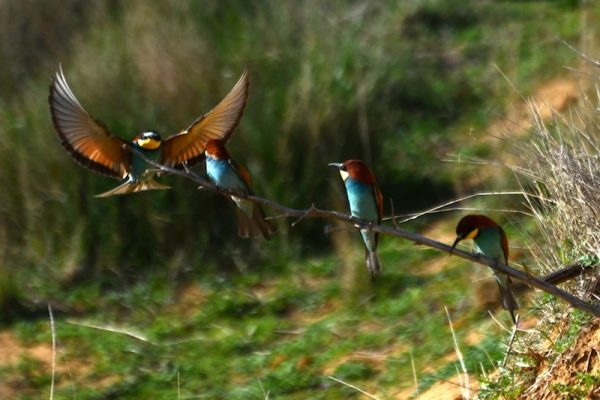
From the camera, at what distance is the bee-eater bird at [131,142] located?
4102 mm

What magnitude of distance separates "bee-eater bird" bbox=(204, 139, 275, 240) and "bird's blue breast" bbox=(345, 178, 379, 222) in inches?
11.6

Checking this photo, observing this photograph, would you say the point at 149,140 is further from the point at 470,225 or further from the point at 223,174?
the point at 470,225

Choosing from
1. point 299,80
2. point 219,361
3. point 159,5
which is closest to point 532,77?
Answer: point 299,80

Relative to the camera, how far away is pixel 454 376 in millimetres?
5750

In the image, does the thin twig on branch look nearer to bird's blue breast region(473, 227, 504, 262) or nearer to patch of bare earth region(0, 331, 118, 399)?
bird's blue breast region(473, 227, 504, 262)

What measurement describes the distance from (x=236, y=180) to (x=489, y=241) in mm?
936

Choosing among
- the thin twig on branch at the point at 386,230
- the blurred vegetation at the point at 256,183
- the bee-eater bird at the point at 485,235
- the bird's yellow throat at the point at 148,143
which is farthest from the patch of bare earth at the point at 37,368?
the thin twig on branch at the point at 386,230

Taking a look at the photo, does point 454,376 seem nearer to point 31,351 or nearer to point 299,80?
Result: point 31,351

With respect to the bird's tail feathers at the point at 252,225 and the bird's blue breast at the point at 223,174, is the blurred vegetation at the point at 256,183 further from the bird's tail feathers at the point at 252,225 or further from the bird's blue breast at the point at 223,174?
the bird's blue breast at the point at 223,174

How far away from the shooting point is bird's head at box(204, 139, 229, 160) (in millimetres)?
4160

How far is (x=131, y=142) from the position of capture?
4191 mm

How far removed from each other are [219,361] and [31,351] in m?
1.06

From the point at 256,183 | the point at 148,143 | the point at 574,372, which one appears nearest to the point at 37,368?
the point at 256,183

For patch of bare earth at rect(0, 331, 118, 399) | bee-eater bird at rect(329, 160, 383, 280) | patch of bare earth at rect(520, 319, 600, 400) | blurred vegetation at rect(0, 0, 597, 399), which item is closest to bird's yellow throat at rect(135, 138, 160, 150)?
bee-eater bird at rect(329, 160, 383, 280)
